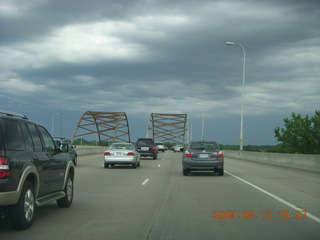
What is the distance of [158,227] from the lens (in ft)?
26.1

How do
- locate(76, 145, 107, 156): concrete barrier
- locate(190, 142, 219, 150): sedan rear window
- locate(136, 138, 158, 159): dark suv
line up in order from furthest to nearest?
locate(76, 145, 107, 156): concrete barrier
locate(136, 138, 158, 159): dark suv
locate(190, 142, 219, 150): sedan rear window

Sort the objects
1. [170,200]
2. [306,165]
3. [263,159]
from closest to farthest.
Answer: [170,200]
[306,165]
[263,159]

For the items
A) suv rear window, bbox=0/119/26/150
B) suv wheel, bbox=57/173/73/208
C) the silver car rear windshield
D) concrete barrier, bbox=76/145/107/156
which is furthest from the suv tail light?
concrete barrier, bbox=76/145/107/156

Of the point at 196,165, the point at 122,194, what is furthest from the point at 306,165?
the point at 122,194

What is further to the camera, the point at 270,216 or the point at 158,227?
the point at 270,216

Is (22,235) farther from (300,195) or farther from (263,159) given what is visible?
(263,159)

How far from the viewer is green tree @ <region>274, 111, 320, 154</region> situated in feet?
251

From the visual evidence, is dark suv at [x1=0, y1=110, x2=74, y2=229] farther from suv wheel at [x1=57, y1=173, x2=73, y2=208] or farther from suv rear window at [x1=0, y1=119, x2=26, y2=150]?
suv wheel at [x1=57, y1=173, x2=73, y2=208]

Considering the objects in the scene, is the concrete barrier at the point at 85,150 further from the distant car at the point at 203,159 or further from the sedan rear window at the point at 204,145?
the distant car at the point at 203,159

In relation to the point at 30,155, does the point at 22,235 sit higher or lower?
lower

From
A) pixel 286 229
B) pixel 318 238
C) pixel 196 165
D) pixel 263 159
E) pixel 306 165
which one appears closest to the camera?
pixel 318 238

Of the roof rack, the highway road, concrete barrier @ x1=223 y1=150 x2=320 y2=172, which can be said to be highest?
the roof rack

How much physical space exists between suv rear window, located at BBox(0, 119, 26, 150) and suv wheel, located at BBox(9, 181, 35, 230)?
0.67m

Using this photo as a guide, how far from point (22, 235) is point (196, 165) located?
1334cm
